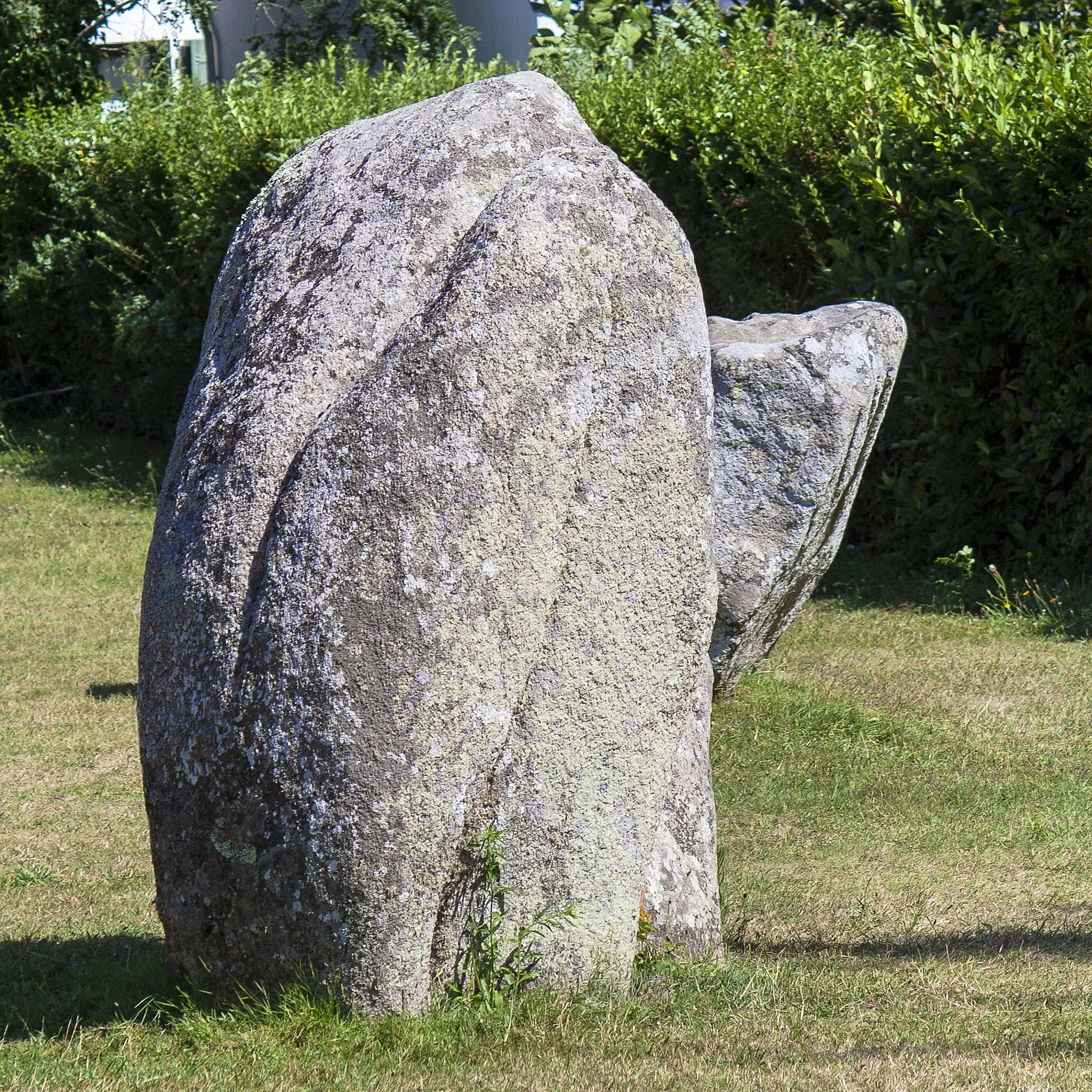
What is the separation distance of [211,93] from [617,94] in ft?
15.3

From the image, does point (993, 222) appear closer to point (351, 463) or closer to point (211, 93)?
point (351, 463)

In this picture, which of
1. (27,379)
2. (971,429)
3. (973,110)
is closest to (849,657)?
(971,429)

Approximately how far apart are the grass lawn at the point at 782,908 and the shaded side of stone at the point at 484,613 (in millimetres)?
207

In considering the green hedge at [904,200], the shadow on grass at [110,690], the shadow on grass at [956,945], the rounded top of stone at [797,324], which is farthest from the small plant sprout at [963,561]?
the shadow on grass at [110,690]

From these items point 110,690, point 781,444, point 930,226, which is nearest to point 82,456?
point 110,690

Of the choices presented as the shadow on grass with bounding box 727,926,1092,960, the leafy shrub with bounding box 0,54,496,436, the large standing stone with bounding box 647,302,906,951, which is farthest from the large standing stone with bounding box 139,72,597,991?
the leafy shrub with bounding box 0,54,496,436

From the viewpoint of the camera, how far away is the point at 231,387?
10.4 ft

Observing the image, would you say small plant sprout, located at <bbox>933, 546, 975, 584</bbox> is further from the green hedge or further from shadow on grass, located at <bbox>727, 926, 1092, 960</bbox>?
shadow on grass, located at <bbox>727, 926, 1092, 960</bbox>

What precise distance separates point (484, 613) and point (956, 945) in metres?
1.84

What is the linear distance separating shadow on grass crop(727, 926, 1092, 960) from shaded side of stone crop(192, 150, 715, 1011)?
2.47 feet

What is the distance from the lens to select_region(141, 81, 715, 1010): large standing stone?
9.29 feet

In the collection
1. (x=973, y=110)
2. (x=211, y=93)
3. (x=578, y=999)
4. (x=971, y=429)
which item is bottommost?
(x=578, y=999)

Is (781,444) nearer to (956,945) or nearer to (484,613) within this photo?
(956,945)

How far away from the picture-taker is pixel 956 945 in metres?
3.71
